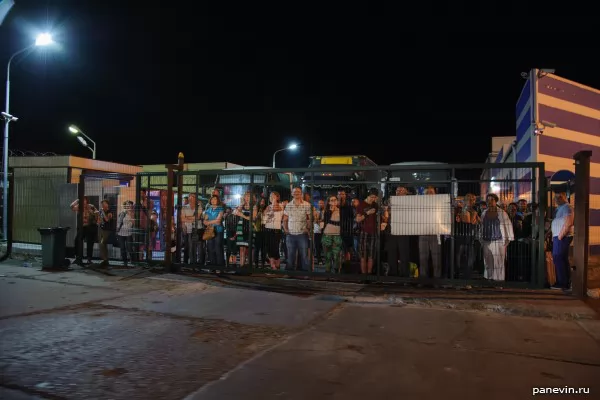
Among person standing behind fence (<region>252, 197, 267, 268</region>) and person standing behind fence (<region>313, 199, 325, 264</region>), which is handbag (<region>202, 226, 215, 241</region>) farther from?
person standing behind fence (<region>313, 199, 325, 264</region>)

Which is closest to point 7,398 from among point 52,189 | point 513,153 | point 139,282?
point 139,282

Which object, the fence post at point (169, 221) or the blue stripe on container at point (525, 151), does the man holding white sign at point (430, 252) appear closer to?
the fence post at point (169, 221)

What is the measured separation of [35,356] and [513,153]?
52.7 ft

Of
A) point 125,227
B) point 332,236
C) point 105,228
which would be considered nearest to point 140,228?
point 125,227

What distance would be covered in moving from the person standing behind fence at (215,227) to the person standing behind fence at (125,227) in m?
2.15

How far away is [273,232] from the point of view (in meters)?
10.7

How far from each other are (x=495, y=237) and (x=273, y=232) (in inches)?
185

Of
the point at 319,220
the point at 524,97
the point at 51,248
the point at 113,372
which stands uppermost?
the point at 524,97

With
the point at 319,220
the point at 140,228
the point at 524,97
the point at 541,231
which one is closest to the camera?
the point at 541,231

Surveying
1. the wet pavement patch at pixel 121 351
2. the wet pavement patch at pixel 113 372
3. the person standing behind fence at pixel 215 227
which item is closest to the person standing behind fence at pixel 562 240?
the wet pavement patch at pixel 121 351

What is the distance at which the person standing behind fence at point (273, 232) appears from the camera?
10.7 metres

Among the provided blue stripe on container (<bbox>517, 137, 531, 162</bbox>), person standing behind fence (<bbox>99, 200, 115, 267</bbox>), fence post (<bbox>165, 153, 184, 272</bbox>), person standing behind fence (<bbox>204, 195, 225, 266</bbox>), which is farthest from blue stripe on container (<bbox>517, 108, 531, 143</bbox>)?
person standing behind fence (<bbox>99, 200, 115, 267</bbox>)

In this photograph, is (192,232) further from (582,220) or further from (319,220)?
(582,220)

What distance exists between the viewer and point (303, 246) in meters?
10.2
